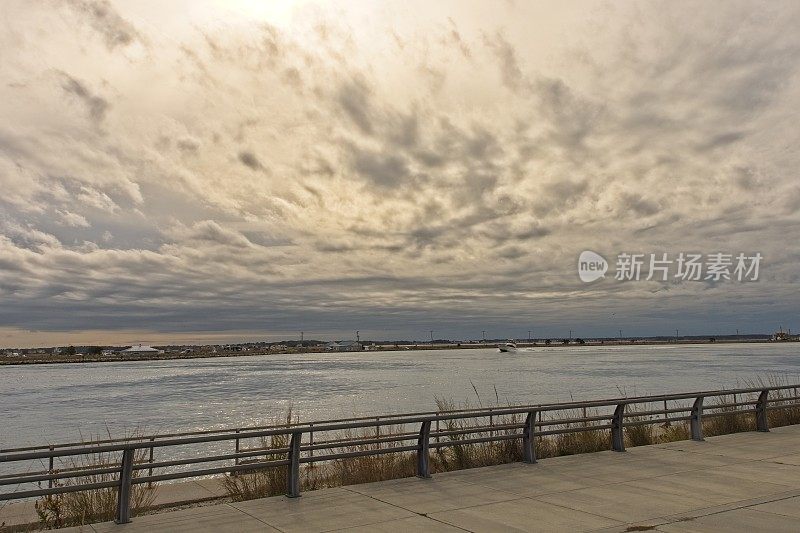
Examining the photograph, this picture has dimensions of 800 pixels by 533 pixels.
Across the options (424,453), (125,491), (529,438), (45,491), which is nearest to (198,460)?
(125,491)

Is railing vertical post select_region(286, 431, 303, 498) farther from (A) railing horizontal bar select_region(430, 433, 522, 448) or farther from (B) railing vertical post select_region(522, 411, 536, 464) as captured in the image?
(B) railing vertical post select_region(522, 411, 536, 464)

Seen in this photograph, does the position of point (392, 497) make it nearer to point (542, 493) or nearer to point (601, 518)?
point (542, 493)

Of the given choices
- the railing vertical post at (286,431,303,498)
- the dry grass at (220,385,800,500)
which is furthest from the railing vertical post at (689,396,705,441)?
the railing vertical post at (286,431,303,498)

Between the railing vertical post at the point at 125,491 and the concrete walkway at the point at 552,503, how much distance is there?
15 cm

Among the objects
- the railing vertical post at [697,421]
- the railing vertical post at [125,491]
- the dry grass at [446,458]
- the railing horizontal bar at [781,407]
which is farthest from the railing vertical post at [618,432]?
the railing vertical post at [125,491]

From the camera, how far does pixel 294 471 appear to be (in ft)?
31.7

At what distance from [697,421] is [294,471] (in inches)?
400

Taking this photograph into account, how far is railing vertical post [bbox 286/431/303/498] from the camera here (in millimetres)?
9617

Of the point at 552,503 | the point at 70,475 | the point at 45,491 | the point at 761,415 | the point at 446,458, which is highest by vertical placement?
the point at 70,475

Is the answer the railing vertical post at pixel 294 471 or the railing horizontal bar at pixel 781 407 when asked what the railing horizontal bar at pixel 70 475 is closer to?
the railing vertical post at pixel 294 471

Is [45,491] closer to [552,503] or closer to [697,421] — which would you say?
[552,503]

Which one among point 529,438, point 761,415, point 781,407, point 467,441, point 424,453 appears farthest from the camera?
point 781,407

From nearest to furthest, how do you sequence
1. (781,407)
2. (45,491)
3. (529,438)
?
(45,491)
(529,438)
(781,407)

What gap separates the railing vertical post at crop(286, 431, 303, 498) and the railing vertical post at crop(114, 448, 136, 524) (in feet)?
7.46
